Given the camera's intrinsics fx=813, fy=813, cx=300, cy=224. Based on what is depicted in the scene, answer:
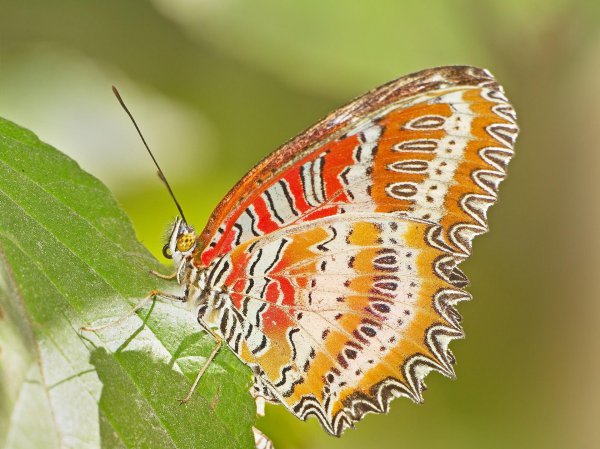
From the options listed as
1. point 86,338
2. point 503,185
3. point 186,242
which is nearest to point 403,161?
point 186,242

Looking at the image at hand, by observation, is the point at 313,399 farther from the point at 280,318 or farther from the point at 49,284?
the point at 49,284

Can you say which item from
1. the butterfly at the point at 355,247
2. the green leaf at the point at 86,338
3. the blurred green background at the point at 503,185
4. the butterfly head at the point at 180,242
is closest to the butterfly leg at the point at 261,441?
the green leaf at the point at 86,338

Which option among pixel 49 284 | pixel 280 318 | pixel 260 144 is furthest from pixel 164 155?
pixel 49 284

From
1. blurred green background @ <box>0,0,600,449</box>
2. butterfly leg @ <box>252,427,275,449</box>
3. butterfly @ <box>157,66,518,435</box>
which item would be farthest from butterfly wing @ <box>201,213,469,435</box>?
blurred green background @ <box>0,0,600,449</box>

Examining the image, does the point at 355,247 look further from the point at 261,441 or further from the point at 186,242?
the point at 261,441

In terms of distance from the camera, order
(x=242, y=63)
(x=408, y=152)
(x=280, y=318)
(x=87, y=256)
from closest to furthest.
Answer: (x=87, y=256) → (x=408, y=152) → (x=280, y=318) → (x=242, y=63)

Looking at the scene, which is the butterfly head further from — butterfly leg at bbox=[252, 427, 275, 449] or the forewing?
butterfly leg at bbox=[252, 427, 275, 449]
